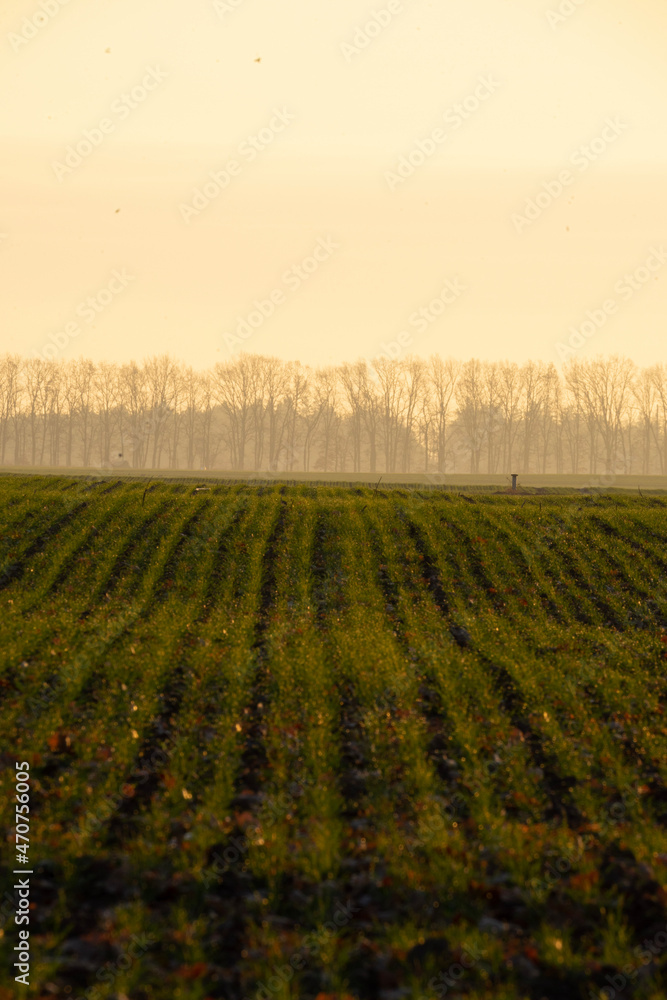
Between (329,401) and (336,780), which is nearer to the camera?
(336,780)

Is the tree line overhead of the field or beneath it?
overhead

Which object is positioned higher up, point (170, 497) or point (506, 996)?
point (170, 497)

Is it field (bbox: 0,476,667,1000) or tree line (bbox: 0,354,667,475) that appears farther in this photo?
tree line (bbox: 0,354,667,475)

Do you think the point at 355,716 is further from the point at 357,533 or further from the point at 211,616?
the point at 357,533

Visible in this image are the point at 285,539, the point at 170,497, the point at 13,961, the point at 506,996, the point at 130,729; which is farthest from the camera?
the point at 170,497

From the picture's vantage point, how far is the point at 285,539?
17.7 meters

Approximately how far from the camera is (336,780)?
7.01 m

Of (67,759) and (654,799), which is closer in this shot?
(654,799)

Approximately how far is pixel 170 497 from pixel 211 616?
8.82 m

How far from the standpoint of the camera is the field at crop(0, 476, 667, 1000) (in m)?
4.66

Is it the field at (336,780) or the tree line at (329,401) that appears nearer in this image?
the field at (336,780)

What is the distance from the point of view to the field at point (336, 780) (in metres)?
4.66

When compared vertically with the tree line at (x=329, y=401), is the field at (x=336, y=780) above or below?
below

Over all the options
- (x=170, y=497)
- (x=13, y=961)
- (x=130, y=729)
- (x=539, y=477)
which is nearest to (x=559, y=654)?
(x=130, y=729)
